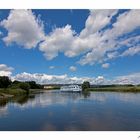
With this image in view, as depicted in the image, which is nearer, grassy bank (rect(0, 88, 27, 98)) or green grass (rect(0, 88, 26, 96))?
grassy bank (rect(0, 88, 27, 98))

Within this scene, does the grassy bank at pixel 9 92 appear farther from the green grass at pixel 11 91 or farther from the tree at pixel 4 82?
the tree at pixel 4 82

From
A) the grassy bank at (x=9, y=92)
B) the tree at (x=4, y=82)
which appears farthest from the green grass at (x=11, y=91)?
the tree at (x=4, y=82)

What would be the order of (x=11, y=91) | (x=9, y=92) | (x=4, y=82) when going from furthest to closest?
(x=11, y=91), (x=9, y=92), (x=4, y=82)

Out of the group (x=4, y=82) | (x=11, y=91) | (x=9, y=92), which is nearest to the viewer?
(x=4, y=82)

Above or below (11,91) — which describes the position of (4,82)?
above

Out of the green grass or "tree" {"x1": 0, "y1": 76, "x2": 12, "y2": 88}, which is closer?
"tree" {"x1": 0, "y1": 76, "x2": 12, "y2": 88}

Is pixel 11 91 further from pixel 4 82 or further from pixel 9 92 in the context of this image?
pixel 4 82

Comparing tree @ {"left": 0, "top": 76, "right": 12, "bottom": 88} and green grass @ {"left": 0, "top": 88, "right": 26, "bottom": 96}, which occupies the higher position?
tree @ {"left": 0, "top": 76, "right": 12, "bottom": 88}

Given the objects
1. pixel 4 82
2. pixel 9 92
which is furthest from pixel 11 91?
pixel 4 82

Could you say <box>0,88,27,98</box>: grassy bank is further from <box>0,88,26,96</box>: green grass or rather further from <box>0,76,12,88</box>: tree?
<box>0,76,12,88</box>: tree

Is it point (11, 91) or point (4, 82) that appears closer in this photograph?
point (4, 82)

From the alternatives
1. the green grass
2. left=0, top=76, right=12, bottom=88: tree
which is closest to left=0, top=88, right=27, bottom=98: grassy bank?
the green grass
